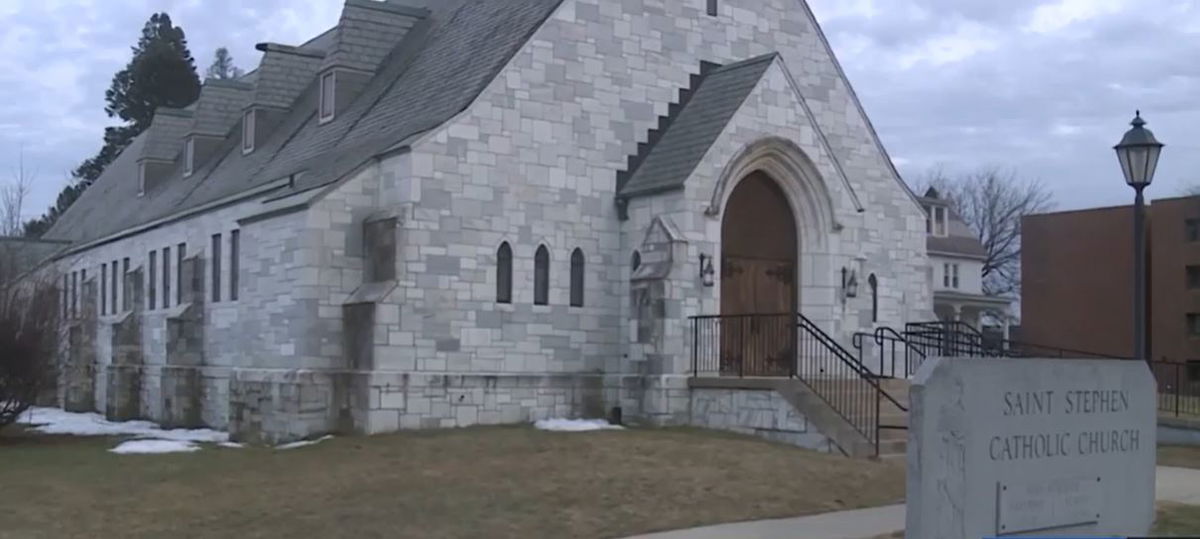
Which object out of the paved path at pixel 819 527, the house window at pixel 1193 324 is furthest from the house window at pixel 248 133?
the house window at pixel 1193 324

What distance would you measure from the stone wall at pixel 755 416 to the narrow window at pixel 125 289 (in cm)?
1952

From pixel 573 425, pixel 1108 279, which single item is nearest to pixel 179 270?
pixel 573 425

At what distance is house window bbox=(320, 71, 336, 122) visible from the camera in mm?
30062

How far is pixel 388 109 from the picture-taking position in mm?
26562

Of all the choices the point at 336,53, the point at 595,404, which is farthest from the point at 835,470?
the point at 336,53

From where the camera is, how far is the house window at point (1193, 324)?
4169 cm

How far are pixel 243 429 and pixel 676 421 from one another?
7919 mm

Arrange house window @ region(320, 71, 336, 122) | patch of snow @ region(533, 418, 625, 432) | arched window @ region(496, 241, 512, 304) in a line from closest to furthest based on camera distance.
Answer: patch of snow @ region(533, 418, 625, 432)
arched window @ region(496, 241, 512, 304)
house window @ region(320, 71, 336, 122)

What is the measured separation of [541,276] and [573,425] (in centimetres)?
286

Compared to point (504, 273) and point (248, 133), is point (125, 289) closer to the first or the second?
point (248, 133)

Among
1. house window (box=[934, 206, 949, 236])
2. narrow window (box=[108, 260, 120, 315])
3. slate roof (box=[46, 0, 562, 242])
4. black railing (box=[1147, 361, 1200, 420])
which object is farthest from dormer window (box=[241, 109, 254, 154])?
house window (box=[934, 206, 949, 236])

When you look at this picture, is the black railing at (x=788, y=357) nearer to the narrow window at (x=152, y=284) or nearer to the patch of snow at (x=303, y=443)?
the patch of snow at (x=303, y=443)

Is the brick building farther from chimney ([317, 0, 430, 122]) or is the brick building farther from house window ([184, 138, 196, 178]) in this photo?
house window ([184, 138, 196, 178])

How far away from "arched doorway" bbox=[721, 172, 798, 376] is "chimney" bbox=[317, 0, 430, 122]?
10.4 m
